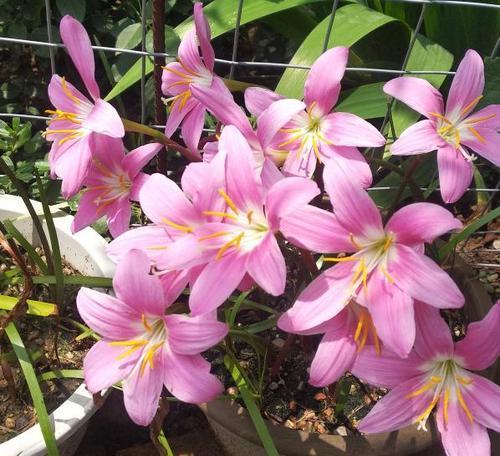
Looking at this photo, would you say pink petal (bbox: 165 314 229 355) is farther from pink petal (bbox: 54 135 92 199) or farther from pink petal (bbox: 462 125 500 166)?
pink petal (bbox: 462 125 500 166)

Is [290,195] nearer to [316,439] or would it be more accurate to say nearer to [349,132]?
[349,132]

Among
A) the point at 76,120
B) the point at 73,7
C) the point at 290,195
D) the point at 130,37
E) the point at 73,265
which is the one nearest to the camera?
the point at 290,195

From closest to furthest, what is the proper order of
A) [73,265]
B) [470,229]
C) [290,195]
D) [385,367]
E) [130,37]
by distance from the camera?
1. [290,195]
2. [385,367]
3. [470,229]
4. [73,265]
5. [130,37]

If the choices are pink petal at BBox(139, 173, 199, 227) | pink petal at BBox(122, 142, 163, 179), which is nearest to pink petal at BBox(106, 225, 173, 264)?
pink petal at BBox(139, 173, 199, 227)

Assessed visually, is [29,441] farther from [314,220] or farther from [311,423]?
[314,220]

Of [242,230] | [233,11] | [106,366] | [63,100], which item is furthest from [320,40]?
[106,366]

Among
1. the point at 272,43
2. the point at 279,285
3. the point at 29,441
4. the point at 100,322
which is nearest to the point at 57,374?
the point at 29,441
